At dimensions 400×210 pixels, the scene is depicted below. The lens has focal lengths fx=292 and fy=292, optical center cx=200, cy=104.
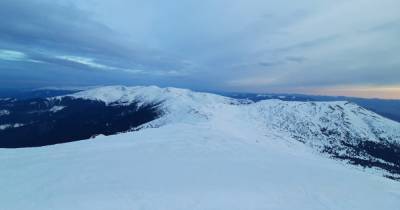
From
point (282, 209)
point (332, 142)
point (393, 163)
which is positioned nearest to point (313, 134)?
point (332, 142)

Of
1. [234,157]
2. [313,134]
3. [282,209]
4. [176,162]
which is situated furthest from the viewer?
[313,134]

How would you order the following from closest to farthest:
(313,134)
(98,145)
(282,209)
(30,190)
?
1. (282,209)
2. (30,190)
3. (98,145)
4. (313,134)

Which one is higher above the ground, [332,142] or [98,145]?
[98,145]

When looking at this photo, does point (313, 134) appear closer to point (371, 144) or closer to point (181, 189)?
point (371, 144)

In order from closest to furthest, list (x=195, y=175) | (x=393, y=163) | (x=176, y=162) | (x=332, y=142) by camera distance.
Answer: (x=195, y=175) < (x=176, y=162) < (x=393, y=163) < (x=332, y=142)

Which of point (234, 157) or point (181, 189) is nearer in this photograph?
point (181, 189)

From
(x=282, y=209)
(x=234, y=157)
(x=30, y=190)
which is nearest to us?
(x=282, y=209)

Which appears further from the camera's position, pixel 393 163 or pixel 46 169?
pixel 393 163

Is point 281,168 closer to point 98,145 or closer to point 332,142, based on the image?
point 98,145

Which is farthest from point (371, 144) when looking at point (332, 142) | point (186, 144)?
point (186, 144)
